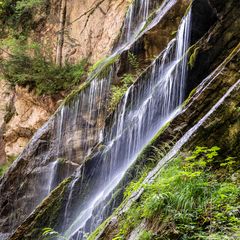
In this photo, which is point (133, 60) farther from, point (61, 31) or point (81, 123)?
point (61, 31)

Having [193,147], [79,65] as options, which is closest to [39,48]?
[79,65]

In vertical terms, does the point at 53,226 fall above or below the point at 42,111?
below

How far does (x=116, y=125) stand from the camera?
980 centimetres

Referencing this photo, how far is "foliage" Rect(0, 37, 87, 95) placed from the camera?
1833cm

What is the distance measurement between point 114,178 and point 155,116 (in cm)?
143

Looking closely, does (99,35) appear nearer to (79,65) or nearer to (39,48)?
(79,65)

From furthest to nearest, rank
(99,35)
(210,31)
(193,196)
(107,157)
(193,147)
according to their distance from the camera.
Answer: (99,35), (107,157), (210,31), (193,147), (193,196)

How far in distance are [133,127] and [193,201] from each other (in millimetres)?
4676

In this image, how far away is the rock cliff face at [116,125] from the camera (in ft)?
17.0

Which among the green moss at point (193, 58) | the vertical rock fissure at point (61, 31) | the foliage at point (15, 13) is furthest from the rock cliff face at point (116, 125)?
the foliage at point (15, 13)

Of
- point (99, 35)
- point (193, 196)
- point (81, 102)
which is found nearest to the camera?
point (193, 196)

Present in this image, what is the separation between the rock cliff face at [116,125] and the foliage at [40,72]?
2.14 ft

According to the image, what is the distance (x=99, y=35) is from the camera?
59.6 feet

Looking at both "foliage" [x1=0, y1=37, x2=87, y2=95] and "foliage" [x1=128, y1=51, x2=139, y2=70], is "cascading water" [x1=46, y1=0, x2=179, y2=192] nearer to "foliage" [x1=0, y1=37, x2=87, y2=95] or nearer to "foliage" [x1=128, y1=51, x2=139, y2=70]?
"foliage" [x1=128, y1=51, x2=139, y2=70]
